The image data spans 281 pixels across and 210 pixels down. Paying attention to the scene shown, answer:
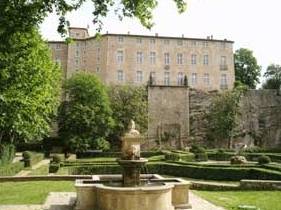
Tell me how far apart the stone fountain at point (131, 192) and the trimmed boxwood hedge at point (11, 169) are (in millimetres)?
10864

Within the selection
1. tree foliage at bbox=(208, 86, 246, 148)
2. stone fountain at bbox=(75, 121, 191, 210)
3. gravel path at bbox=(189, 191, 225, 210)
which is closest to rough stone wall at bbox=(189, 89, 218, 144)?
tree foliage at bbox=(208, 86, 246, 148)

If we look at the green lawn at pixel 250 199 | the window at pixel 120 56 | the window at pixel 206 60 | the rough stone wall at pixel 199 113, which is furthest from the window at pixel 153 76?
the green lawn at pixel 250 199

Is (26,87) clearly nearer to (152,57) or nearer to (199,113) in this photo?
(199,113)

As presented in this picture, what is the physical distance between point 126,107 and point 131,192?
37999 mm

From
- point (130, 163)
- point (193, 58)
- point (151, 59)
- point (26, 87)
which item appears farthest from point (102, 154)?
point (130, 163)

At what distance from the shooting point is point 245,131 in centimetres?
5541

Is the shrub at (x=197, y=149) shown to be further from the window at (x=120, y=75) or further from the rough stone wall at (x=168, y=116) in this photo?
the window at (x=120, y=75)

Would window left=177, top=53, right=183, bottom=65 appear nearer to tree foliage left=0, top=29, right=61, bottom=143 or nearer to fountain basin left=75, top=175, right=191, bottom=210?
tree foliage left=0, top=29, right=61, bottom=143

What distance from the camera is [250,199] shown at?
580 inches

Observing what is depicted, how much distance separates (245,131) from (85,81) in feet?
67.0

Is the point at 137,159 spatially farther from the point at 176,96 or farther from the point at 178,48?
the point at 178,48

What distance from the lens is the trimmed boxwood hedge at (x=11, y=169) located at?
75.4 feet

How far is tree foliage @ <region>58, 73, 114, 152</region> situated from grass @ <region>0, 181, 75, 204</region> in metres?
24.9

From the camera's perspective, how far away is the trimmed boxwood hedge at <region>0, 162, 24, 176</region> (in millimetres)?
22969
